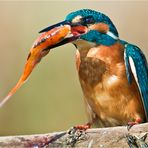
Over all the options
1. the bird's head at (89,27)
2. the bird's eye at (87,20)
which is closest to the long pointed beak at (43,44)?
the bird's head at (89,27)

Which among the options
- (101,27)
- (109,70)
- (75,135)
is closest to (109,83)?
(109,70)

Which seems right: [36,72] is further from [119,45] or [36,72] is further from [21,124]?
[119,45]

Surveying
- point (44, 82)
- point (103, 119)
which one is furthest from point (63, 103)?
point (103, 119)

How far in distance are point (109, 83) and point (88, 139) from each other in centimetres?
33

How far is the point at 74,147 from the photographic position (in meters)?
2.16

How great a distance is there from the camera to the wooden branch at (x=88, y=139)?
2119 mm

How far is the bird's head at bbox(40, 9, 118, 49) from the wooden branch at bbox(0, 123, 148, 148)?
1.04ft

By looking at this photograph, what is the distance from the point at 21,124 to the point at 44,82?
24 centimetres

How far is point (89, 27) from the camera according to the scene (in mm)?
2426

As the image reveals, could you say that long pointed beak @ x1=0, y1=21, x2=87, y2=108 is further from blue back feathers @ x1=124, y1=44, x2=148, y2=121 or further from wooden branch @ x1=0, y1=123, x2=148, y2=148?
blue back feathers @ x1=124, y1=44, x2=148, y2=121

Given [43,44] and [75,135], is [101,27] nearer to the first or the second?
[43,44]

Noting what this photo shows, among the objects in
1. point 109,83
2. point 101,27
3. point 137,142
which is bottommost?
point 137,142

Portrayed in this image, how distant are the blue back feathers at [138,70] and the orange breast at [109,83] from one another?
18 mm

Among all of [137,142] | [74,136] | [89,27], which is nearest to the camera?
[137,142]
